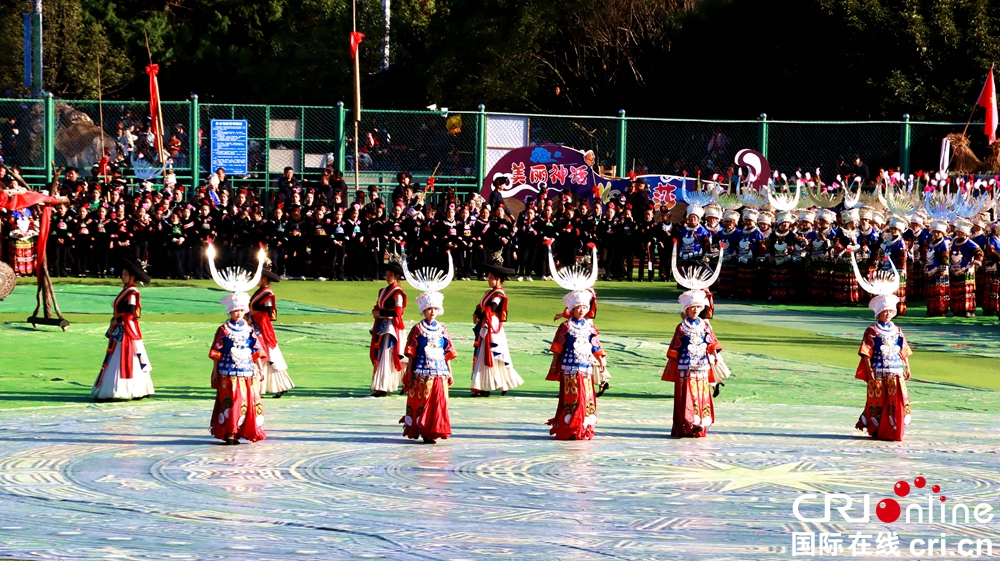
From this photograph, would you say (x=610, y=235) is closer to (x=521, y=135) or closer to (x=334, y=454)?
(x=521, y=135)

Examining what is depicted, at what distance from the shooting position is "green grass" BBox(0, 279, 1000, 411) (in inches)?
607

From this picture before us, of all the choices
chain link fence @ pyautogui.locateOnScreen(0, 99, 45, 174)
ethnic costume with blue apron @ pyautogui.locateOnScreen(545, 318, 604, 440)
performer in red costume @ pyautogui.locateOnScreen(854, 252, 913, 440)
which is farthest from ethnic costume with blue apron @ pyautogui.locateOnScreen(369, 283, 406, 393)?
chain link fence @ pyautogui.locateOnScreen(0, 99, 45, 174)

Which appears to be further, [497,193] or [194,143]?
[497,193]

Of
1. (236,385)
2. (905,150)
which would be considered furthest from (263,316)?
(905,150)

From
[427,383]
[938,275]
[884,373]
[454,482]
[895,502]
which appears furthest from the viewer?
[938,275]

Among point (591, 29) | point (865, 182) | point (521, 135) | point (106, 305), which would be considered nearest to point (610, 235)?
point (521, 135)

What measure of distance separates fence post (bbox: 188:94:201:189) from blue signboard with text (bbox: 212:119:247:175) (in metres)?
0.42

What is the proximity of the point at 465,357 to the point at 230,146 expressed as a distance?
12.4m

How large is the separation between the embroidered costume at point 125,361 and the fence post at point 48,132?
1400 centimetres

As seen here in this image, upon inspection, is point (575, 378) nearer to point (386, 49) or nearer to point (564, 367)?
point (564, 367)

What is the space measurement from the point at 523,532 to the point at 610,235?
64.7 feet

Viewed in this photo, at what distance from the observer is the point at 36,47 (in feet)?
114

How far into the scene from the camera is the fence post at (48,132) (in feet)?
90.6

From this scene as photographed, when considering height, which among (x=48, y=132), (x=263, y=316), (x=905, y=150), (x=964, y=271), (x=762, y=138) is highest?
(x=762, y=138)
